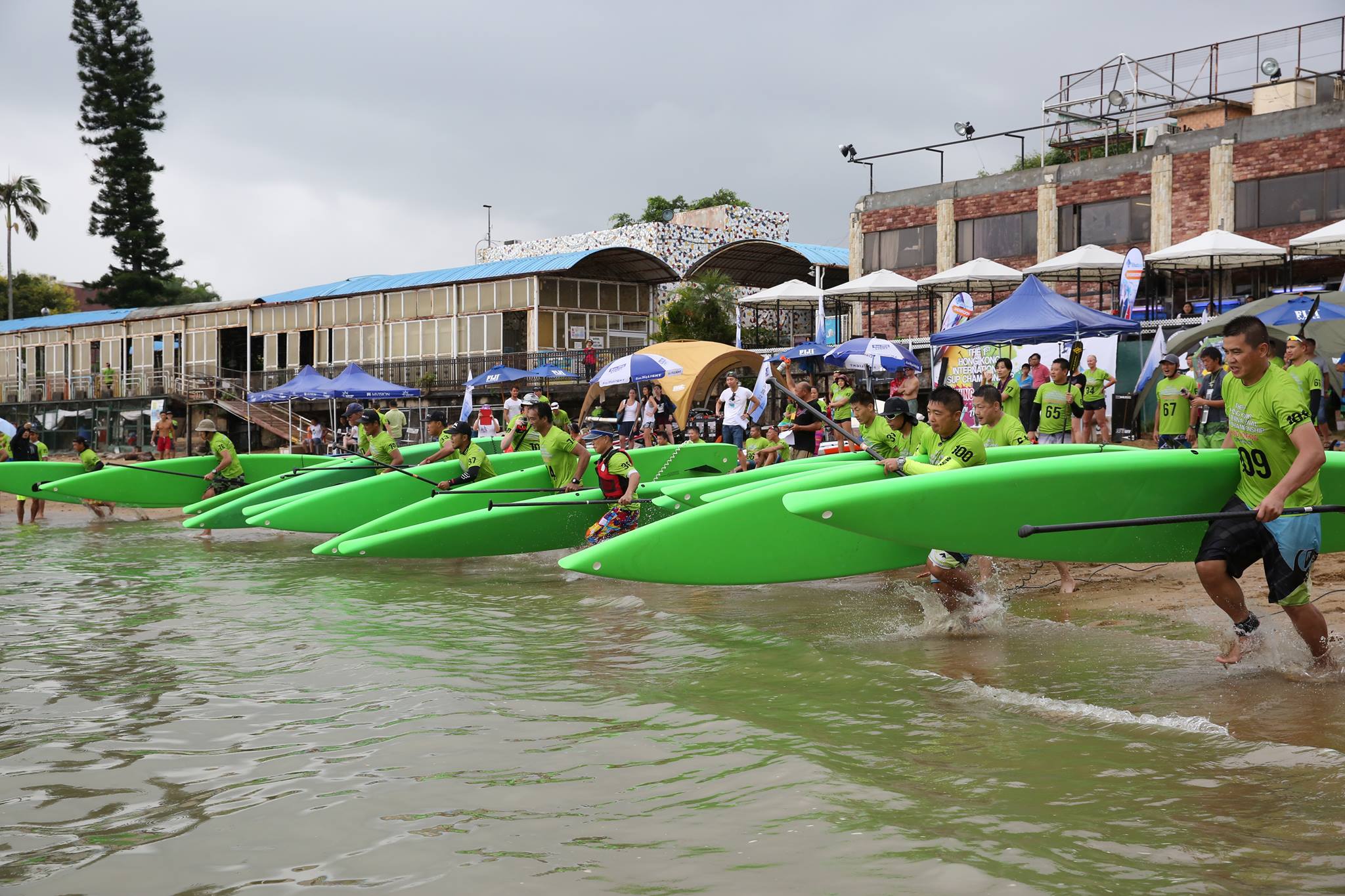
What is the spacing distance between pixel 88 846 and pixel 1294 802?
13.0 feet

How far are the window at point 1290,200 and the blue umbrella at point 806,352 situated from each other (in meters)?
9.27

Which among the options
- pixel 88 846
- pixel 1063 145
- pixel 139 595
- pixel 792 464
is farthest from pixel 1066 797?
pixel 1063 145

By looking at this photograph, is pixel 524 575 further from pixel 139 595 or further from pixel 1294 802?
pixel 1294 802

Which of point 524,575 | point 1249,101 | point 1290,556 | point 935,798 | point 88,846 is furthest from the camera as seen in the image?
point 1249,101

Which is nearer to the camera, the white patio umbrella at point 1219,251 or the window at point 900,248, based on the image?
the white patio umbrella at point 1219,251

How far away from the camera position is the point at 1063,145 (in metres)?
25.6

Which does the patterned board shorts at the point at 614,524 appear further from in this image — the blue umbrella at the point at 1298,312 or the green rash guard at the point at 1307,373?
the blue umbrella at the point at 1298,312

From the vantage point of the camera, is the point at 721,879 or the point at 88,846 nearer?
the point at 721,879

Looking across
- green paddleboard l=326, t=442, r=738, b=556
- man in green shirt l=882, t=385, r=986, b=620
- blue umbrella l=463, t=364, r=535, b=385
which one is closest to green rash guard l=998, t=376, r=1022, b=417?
green paddleboard l=326, t=442, r=738, b=556

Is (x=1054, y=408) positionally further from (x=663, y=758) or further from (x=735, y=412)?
(x=663, y=758)

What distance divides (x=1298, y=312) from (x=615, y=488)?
758 centimetres

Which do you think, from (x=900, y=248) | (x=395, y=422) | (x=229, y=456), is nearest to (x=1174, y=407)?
(x=229, y=456)

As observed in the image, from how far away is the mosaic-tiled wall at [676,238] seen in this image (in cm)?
3066

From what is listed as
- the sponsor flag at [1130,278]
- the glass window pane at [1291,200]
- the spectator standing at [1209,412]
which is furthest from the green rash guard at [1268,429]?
the glass window pane at [1291,200]
